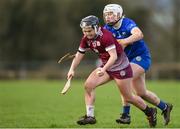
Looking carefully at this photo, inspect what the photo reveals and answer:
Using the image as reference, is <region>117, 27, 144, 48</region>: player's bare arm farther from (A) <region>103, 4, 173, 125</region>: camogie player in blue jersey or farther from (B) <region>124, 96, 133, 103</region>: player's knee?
(B) <region>124, 96, 133, 103</region>: player's knee

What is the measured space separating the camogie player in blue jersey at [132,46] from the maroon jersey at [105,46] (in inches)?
15.6

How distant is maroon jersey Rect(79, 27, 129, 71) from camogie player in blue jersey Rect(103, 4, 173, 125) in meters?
0.40

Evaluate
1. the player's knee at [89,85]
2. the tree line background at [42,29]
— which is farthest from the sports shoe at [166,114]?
the tree line background at [42,29]

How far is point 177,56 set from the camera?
64062 mm

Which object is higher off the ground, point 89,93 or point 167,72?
point 89,93

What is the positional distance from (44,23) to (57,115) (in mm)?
41490

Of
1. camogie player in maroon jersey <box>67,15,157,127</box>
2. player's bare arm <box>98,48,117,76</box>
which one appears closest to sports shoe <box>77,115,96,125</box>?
camogie player in maroon jersey <box>67,15,157,127</box>

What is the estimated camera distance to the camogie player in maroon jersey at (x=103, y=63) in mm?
11383

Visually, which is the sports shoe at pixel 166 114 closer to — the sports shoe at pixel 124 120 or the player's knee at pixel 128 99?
the sports shoe at pixel 124 120

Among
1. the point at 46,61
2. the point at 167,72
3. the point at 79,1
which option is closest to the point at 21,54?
the point at 46,61

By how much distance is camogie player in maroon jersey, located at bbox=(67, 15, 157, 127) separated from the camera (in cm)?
1138

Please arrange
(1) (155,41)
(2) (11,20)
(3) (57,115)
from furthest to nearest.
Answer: (1) (155,41)
(2) (11,20)
(3) (57,115)

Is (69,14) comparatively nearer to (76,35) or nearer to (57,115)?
(76,35)

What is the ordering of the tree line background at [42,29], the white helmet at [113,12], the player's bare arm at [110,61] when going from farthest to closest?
1. the tree line background at [42,29]
2. the white helmet at [113,12]
3. the player's bare arm at [110,61]
